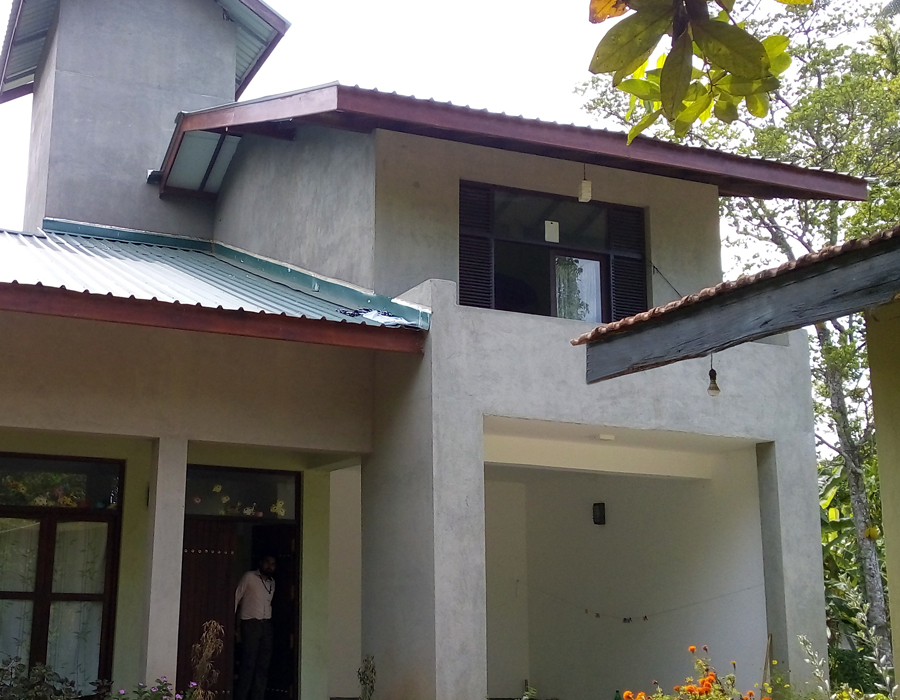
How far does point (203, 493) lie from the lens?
11586 millimetres

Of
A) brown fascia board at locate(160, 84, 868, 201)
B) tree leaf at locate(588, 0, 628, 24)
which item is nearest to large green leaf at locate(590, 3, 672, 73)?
tree leaf at locate(588, 0, 628, 24)

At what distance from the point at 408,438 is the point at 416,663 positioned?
192 centimetres

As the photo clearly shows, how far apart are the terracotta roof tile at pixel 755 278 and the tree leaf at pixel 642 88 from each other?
2243 millimetres

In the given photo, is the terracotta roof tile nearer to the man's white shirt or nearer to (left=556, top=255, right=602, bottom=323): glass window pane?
(left=556, top=255, right=602, bottom=323): glass window pane

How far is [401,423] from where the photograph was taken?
992 centimetres

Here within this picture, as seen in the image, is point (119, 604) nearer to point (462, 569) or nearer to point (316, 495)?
point (316, 495)

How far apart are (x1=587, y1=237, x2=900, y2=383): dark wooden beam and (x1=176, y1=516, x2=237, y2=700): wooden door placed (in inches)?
249

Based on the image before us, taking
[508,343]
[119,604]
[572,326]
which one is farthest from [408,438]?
[119,604]

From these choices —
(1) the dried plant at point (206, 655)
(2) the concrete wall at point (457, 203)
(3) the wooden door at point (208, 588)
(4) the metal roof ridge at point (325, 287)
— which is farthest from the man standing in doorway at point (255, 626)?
(2) the concrete wall at point (457, 203)

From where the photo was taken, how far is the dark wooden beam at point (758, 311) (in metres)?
4.91

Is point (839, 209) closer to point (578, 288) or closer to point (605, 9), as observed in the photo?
point (578, 288)

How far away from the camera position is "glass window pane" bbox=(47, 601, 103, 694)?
10547 mm

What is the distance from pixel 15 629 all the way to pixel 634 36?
380 inches

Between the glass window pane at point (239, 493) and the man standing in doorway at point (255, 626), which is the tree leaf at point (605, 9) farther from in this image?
the man standing in doorway at point (255, 626)
